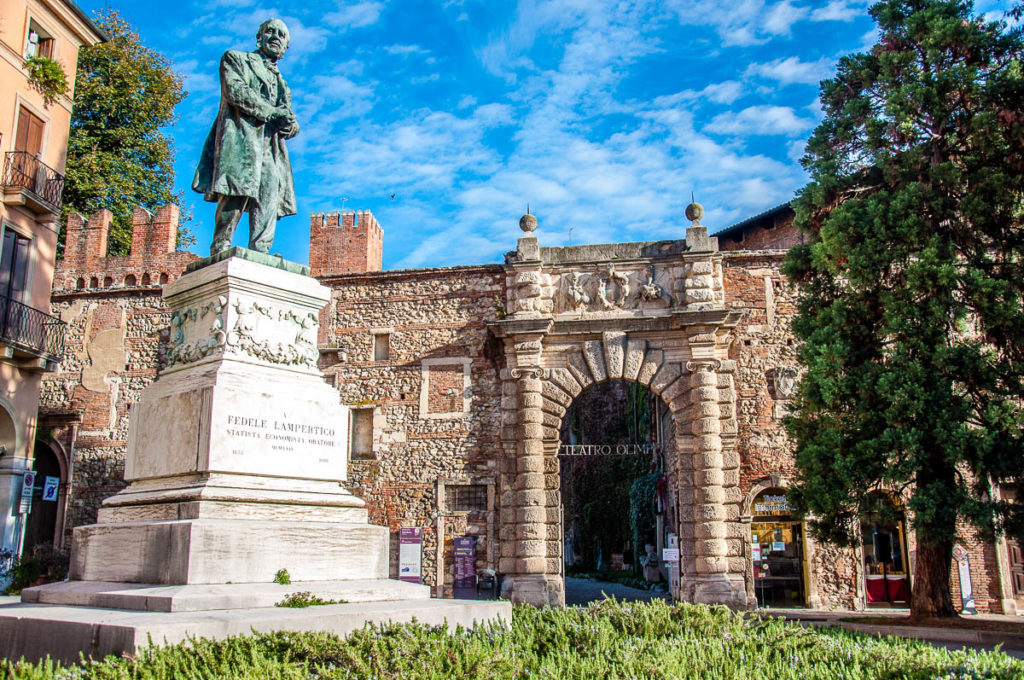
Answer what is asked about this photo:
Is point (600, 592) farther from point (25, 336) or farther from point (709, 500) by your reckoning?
point (25, 336)

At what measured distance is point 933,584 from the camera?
46.9ft

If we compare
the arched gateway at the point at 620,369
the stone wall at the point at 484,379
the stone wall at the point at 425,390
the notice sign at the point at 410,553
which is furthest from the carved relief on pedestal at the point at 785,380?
the notice sign at the point at 410,553

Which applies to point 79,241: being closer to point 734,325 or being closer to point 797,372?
point 734,325

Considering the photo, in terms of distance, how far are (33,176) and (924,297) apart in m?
18.2

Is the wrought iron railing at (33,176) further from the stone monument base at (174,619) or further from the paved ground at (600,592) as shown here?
the paved ground at (600,592)

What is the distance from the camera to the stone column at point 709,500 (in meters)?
18.6

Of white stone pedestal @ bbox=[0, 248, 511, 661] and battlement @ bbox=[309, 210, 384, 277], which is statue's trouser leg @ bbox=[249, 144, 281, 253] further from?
battlement @ bbox=[309, 210, 384, 277]

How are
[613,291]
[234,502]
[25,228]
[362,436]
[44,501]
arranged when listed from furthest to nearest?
1. [44,501]
2. [362,436]
3. [613,291]
4. [25,228]
5. [234,502]

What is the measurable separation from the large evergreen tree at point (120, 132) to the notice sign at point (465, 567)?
14655 mm

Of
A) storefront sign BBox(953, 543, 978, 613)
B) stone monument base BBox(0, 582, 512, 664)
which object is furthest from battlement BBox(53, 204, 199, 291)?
storefront sign BBox(953, 543, 978, 613)

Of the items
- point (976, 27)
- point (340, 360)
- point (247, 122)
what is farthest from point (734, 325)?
point (247, 122)

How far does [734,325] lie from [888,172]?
17.9 feet

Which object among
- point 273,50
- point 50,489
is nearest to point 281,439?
point 273,50

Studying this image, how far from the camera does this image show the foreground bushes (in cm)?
450
